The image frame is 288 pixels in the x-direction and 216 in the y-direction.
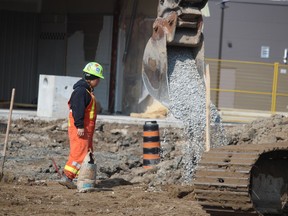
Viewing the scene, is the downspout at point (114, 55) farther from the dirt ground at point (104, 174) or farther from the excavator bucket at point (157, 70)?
the excavator bucket at point (157, 70)

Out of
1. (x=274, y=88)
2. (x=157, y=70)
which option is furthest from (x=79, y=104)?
(x=274, y=88)

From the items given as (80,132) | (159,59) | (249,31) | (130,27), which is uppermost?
(249,31)

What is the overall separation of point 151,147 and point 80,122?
2911mm

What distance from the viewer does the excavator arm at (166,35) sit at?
37.4 feet

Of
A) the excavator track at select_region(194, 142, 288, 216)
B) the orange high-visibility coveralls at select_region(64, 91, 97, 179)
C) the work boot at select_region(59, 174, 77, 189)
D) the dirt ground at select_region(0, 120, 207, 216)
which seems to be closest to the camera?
the excavator track at select_region(194, 142, 288, 216)

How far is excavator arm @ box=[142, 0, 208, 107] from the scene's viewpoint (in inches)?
449

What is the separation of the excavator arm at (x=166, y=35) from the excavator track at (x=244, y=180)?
3.96m

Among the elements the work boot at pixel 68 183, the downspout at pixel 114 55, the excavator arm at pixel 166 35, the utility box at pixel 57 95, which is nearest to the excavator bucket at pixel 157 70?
the excavator arm at pixel 166 35

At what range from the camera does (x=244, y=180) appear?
280 inches

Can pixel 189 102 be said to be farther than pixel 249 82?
No

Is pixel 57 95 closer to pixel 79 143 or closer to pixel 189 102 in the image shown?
pixel 189 102

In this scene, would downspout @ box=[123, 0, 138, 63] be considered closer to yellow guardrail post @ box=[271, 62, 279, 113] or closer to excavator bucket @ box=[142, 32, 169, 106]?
yellow guardrail post @ box=[271, 62, 279, 113]

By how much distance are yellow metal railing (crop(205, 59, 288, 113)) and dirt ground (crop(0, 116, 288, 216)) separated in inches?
283

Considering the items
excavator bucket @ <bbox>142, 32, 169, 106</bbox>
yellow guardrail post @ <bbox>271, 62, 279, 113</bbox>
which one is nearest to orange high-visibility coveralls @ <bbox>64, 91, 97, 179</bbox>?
excavator bucket @ <bbox>142, 32, 169, 106</bbox>
